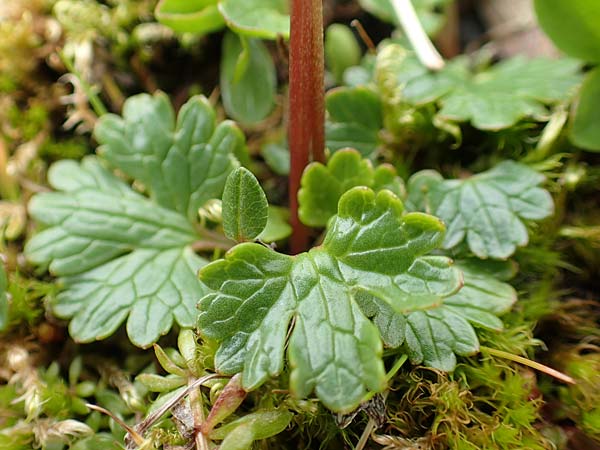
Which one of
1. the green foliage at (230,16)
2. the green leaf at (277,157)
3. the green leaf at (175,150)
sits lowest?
the green leaf at (277,157)

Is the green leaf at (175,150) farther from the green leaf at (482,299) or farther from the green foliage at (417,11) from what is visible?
the green foliage at (417,11)

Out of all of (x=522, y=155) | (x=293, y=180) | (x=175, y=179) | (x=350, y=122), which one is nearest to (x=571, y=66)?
(x=522, y=155)

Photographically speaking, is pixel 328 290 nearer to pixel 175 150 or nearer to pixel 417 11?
pixel 175 150

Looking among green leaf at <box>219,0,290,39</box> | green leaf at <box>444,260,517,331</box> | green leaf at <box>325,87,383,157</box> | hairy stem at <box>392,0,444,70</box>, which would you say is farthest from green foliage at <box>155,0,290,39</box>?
green leaf at <box>444,260,517,331</box>

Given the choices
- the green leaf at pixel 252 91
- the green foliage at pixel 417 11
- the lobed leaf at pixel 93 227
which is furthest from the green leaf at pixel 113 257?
the green foliage at pixel 417 11

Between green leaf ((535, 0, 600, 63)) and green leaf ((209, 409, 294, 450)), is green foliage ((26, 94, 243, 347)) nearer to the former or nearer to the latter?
green leaf ((209, 409, 294, 450))

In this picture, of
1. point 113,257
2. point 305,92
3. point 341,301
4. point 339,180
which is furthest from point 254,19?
point 341,301

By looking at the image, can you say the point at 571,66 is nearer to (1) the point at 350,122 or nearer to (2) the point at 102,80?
(1) the point at 350,122

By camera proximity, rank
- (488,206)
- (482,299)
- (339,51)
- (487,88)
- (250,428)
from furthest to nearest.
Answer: (339,51)
(487,88)
(488,206)
(482,299)
(250,428)
